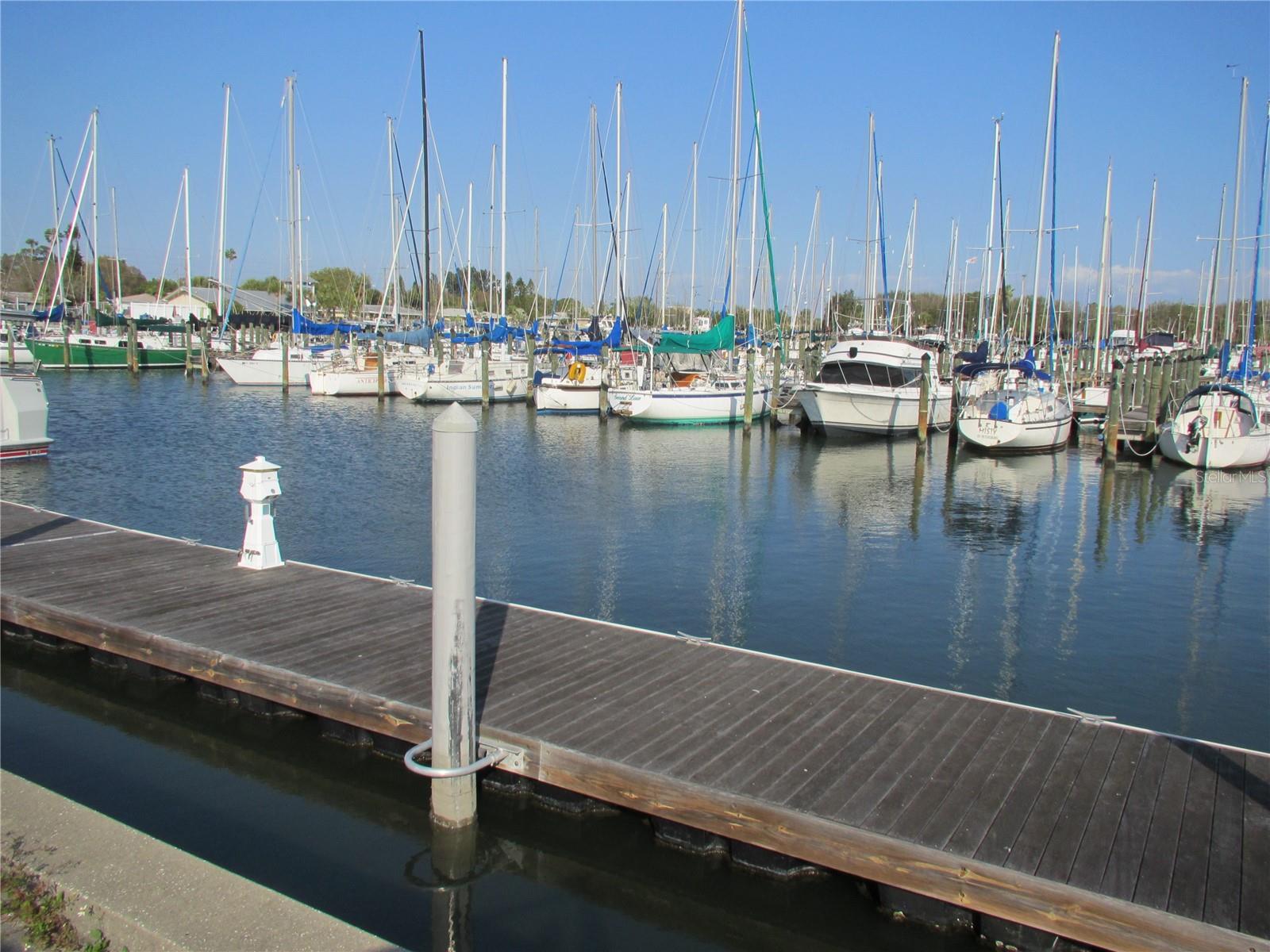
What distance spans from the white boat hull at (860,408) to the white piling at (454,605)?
Result: 2834cm

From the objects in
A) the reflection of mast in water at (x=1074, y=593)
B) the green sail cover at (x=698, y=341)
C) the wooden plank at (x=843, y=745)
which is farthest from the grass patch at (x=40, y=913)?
the green sail cover at (x=698, y=341)

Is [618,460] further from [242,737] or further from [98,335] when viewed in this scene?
[98,335]

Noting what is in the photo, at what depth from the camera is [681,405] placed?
35625 millimetres

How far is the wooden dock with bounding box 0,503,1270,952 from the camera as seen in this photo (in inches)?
204

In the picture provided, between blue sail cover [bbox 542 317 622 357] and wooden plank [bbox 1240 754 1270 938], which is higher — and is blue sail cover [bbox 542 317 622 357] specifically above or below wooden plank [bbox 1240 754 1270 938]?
above

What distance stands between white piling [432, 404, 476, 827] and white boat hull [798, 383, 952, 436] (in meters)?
A: 28.3

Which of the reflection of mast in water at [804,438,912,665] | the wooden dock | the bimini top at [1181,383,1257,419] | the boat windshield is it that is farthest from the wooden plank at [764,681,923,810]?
the boat windshield

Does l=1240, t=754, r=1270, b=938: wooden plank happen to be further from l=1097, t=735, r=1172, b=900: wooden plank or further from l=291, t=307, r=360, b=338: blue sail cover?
l=291, t=307, r=360, b=338: blue sail cover

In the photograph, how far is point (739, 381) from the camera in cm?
3781

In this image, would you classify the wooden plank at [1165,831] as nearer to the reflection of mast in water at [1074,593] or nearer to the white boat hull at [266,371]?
the reflection of mast in water at [1074,593]

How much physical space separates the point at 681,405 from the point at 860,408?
642cm

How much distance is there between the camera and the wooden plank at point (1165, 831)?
501 cm

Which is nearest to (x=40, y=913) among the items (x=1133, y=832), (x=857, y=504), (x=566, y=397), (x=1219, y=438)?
(x=1133, y=832)

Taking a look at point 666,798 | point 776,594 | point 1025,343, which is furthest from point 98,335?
point 666,798
